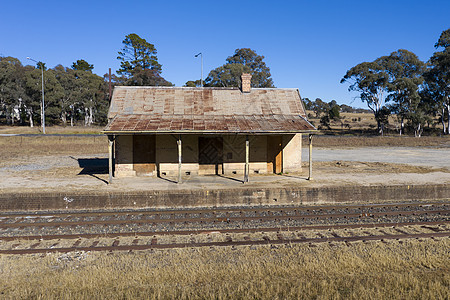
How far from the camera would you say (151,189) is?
13.1 metres

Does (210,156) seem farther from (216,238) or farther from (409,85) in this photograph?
(409,85)

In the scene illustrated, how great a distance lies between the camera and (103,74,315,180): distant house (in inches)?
638

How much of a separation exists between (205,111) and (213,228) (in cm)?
934

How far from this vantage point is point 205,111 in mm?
17844

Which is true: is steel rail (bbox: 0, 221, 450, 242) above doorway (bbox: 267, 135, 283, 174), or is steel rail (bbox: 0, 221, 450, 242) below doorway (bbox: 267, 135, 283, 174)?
below

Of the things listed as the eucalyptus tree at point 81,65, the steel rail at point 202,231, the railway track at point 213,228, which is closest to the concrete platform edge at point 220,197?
the railway track at point 213,228

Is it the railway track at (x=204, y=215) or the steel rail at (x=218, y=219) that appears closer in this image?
the steel rail at (x=218, y=219)

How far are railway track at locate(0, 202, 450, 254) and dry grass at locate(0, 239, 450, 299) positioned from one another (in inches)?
21.0

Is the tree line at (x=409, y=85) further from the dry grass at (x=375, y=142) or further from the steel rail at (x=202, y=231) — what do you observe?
the steel rail at (x=202, y=231)

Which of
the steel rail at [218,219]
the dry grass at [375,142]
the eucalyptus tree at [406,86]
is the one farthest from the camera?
the eucalyptus tree at [406,86]

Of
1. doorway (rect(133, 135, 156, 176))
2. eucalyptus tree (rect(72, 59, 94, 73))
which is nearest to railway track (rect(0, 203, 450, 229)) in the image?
doorway (rect(133, 135, 156, 176))

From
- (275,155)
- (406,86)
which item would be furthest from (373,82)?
(275,155)

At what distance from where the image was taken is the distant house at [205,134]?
16203mm

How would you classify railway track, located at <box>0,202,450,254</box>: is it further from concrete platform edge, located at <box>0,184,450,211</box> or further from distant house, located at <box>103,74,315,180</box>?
distant house, located at <box>103,74,315,180</box>
